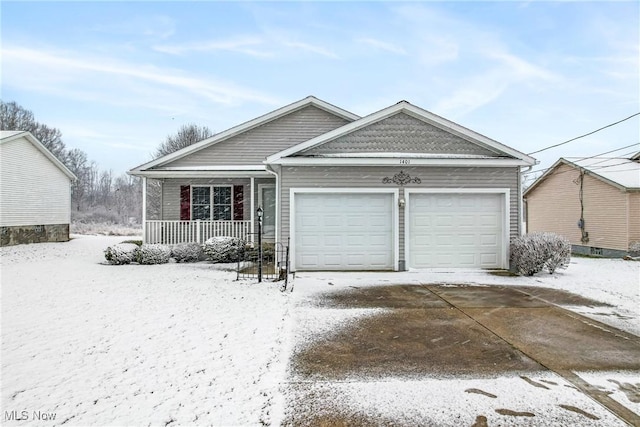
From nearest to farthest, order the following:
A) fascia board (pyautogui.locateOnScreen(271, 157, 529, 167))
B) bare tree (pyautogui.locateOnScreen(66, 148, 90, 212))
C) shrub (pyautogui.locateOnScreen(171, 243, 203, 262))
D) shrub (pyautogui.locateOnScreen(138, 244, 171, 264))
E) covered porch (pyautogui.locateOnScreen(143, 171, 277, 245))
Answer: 1. fascia board (pyautogui.locateOnScreen(271, 157, 529, 167))
2. shrub (pyautogui.locateOnScreen(138, 244, 171, 264))
3. shrub (pyautogui.locateOnScreen(171, 243, 203, 262))
4. covered porch (pyautogui.locateOnScreen(143, 171, 277, 245))
5. bare tree (pyautogui.locateOnScreen(66, 148, 90, 212))

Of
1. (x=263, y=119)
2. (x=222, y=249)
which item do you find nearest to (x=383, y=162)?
(x=222, y=249)

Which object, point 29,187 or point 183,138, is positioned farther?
point 183,138

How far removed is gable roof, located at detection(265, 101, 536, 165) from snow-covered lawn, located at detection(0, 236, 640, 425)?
334 centimetres

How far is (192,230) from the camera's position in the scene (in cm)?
1334

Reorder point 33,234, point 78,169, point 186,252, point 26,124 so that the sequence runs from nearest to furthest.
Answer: point 186,252, point 33,234, point 26,124, point 78,169

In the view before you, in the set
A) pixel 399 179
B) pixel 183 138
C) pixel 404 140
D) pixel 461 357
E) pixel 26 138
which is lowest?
pixel 461 357

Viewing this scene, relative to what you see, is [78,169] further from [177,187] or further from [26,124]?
[177,187]

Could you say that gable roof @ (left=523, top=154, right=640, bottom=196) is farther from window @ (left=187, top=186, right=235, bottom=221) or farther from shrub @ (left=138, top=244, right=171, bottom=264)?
shrub @ (left=138, top=244, right=171, bottom=264)

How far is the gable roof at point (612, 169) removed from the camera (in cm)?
1666

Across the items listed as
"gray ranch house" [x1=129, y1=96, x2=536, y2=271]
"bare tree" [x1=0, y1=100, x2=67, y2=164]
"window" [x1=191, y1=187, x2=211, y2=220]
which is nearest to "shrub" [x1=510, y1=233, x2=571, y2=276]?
"gray ranch house" [x1=129, y1=96, x2=536, y2=271]

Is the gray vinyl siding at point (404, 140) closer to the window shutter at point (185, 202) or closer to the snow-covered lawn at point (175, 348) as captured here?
the snow-covered lawn at point (175, 348)

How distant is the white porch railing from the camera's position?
43.3ft

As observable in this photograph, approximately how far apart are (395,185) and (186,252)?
7216 millimetres

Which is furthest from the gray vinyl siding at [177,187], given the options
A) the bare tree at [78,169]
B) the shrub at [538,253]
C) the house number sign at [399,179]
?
the bare tree at [78,169]
